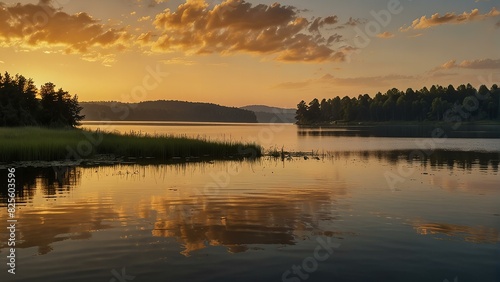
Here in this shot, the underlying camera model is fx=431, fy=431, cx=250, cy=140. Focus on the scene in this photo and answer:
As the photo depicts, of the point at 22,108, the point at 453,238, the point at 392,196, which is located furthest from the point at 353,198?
the point at 22,108

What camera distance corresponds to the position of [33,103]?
8975 centimetres

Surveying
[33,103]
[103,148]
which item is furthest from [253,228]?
[33,103]

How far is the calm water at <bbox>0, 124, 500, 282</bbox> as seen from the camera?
12.5 metres

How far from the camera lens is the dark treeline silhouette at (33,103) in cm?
8088

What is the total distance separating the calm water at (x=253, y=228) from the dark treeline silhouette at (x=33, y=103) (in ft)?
175

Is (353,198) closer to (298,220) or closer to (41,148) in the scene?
(298,220)

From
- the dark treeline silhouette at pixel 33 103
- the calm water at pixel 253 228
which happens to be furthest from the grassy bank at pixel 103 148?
the dark treeline silhouette at pixel 33 103

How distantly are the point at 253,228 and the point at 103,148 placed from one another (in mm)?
36933

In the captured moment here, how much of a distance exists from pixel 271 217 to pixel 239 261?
21.1 ft

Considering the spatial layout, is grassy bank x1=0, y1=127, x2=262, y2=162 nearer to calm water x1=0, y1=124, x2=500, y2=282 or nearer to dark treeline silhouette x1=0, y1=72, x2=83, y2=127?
calm water x1=0, y1=124, x2=500, y2=282

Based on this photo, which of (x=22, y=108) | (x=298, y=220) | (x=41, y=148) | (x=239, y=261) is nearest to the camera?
(x=239, y=261)

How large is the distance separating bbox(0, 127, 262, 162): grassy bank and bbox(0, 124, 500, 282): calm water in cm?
813

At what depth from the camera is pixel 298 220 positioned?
18.9 meters

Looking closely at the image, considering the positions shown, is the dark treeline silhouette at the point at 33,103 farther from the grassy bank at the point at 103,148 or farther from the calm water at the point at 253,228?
the calm water at the point at 253,228
